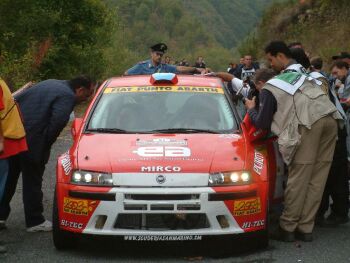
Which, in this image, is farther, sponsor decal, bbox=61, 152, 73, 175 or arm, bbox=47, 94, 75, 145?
arm, bbox=47, 94, 75, 145

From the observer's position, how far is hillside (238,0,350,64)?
31.5m

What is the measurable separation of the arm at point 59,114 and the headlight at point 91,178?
3.29 ft

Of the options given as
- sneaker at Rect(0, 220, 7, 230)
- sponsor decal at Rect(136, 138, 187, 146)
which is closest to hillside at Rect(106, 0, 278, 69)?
sneaker at Rect(0, 220, 7, 230)

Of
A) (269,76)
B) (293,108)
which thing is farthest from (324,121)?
(269,76)

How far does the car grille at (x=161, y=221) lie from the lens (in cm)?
567

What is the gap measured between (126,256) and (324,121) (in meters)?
2.21

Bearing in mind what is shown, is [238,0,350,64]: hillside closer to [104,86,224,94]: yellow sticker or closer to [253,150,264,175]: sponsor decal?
[104,86,224,94]: yellow sticker

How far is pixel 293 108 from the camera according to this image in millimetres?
6453

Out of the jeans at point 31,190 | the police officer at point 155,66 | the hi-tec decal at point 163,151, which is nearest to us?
the hi-tec decal at point 163,151

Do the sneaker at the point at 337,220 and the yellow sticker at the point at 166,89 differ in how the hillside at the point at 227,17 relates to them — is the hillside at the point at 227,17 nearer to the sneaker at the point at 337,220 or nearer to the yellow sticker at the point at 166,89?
the yellow sticker at the point at 166,89

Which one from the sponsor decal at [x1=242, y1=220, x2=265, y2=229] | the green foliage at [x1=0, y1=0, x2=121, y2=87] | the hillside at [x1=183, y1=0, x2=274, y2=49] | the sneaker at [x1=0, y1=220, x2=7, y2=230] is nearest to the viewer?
the sponsor decal at [x1=242, y1=220, x2=265, y2=229]

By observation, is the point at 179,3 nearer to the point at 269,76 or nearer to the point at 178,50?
the point at 178,50

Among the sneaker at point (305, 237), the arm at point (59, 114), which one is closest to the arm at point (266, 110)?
the sneaker at point (305, 237)

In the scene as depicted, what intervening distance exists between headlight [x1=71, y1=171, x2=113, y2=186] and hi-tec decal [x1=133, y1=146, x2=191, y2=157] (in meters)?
0.41
